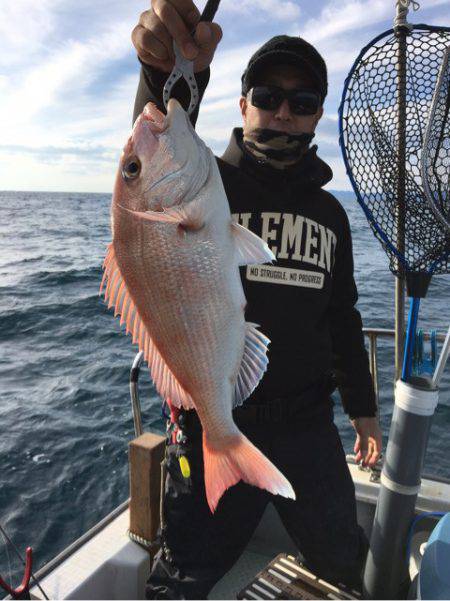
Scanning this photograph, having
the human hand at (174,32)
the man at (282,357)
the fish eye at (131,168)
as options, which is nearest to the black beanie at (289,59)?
the man at (282,357)

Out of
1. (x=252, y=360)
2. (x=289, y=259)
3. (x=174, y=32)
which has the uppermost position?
(x=174, y=32)

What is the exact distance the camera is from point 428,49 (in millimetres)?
2602

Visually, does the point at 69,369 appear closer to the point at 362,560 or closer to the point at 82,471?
the point at 82,471

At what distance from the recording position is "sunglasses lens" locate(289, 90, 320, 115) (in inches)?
88.3

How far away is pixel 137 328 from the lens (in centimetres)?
170

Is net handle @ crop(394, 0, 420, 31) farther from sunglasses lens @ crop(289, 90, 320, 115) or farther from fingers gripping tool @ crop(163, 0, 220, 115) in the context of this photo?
fingers gripping tool @ crop(163, 0, 220, 115)

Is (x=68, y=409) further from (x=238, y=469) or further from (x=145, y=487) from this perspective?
(x=238, y=469)

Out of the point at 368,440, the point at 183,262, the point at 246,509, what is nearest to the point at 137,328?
the point at 183,262

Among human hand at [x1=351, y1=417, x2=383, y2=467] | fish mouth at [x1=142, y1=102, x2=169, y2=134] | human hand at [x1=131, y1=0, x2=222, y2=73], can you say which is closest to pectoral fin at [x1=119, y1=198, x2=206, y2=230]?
fish mouth at [x1=142, y1=102, x2=169, y2=134]

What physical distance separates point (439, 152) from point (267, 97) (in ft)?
3.54

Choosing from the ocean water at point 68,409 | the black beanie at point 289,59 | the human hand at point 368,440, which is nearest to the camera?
the black beanie at point 289,59

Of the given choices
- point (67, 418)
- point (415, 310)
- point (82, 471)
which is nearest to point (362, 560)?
point (415, 310)

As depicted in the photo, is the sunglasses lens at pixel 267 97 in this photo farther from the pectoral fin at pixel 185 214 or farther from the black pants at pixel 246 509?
the black pants at pixel 246 509

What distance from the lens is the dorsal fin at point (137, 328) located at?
166 cm
